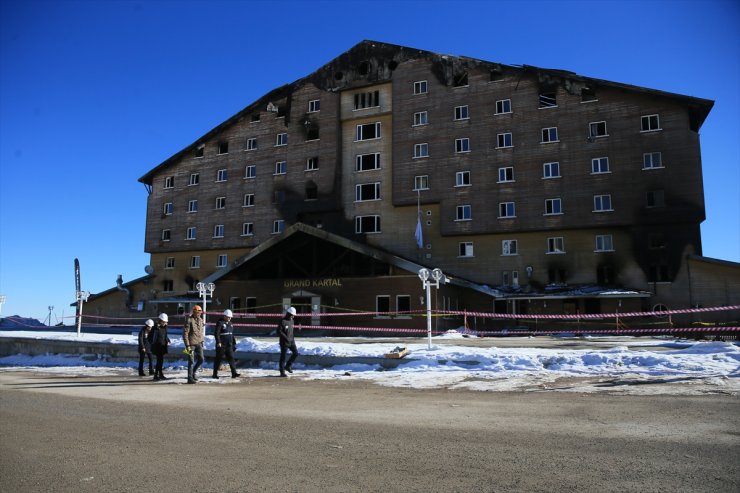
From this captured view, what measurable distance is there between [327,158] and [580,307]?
2406 centimetres

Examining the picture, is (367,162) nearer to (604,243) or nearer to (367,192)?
(367,192)

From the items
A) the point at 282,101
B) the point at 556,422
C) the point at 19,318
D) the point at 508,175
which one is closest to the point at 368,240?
the point at 508,175

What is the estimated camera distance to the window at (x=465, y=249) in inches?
1603

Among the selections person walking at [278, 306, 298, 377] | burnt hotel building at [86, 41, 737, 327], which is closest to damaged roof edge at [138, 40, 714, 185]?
burnt hotel building at [86, 41, 737, 327]

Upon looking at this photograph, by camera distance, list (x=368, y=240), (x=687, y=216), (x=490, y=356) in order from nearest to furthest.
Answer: (x=490, y=356) < (x=687, y=216) < (x=368, y=240)

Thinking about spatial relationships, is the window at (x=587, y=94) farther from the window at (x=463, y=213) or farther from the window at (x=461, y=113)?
the window at (x=463, y=213)

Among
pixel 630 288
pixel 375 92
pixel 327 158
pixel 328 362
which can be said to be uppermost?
pixel 375 92

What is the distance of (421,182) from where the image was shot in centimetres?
4238

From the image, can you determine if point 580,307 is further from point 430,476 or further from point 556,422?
point 430,476

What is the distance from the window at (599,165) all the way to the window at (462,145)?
9.46m

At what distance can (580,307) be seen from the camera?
36438 millimetres

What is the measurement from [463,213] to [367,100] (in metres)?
13.7

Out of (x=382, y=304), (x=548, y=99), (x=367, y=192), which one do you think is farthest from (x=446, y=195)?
(x=382, y=304)

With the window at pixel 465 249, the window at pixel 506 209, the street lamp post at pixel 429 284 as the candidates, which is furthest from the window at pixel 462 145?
the street lamp post at pixel 429 284
